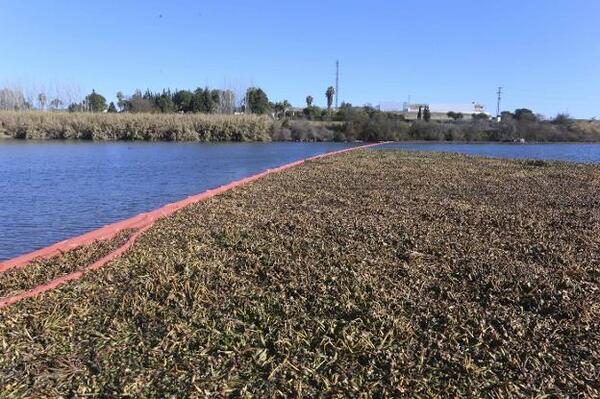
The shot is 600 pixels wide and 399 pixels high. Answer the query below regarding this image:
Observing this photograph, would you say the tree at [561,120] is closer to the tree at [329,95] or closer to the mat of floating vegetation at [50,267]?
the tree at [329,95]

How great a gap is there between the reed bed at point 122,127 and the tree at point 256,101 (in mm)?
27716

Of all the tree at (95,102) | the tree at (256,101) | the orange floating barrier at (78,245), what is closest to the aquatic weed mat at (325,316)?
the orange floating barrier at (78,245)

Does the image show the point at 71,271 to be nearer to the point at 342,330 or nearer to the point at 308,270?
the point at 308,270

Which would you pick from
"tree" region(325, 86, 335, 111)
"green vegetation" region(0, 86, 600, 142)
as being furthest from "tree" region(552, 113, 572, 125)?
"tree" region(325, 86, 335, 111)

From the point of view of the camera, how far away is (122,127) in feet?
213

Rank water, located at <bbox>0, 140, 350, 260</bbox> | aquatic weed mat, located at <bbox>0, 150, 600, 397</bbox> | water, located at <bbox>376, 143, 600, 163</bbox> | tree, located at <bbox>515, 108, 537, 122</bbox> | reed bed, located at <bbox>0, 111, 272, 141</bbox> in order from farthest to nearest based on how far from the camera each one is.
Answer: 1. tree, located at <bbox>515, 108, 537, 122</bbox>
2. reed bed, located at <bbox>0, 111, 272, 141</bbox>
3. water, located at <bbox>376, 143, 600, 163</bbox>
4. water, located at <bbox>0, 140, 350, 260</bbox>
5. aquatic weed mat, located at <bbox>0, 150, 600, 397</bbox>

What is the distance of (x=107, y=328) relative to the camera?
3.86 m

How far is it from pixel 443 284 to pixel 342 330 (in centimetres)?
143

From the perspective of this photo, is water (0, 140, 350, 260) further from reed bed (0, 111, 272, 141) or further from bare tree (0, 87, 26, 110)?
bare tree (0, 87, 26, 110)

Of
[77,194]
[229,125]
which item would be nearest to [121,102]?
[229,125]

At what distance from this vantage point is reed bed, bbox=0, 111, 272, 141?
2494 inches

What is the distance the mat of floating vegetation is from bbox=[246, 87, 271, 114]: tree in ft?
296

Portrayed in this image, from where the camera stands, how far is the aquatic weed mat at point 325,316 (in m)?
3.11

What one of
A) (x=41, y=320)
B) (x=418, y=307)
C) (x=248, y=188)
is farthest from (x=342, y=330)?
(x=248, y=188)
